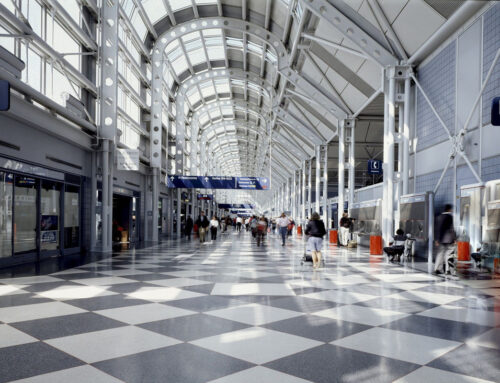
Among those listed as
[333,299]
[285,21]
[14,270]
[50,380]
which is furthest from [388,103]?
[50,380]

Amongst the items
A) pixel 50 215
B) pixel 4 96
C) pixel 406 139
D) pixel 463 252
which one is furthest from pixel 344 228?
pixel 4 96

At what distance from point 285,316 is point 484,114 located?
28.4ft

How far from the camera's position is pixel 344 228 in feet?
74.2

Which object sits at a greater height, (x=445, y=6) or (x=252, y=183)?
(x=445, y=6)

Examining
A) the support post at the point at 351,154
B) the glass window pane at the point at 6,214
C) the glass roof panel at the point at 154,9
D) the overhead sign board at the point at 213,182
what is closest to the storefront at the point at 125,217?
the overhead sign board at the point at 213,182

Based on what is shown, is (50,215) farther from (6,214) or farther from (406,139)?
(406,139)

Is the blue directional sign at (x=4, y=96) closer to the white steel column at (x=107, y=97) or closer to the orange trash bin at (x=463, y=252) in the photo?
the orange trash bin at (x=463, y=252)

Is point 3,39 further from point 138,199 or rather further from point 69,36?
point 138,199

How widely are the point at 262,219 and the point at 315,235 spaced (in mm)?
11374

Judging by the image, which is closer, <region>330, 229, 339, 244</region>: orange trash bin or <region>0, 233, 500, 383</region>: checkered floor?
<region>0, 233, 500, 383</region>: checkered floor

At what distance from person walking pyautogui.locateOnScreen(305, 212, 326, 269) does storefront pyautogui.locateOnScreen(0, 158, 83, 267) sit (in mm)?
8349

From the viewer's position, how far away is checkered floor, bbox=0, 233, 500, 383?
12.8 feet

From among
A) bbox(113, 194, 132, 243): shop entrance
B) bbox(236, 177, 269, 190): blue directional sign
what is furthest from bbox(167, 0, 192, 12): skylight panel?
bbox(236, 177, 269, 190): blue directional sign

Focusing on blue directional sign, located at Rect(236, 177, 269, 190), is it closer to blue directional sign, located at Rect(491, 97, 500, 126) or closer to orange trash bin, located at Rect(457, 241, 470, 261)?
orange trash bin, located at Rect(457, 241, 470, 261)
